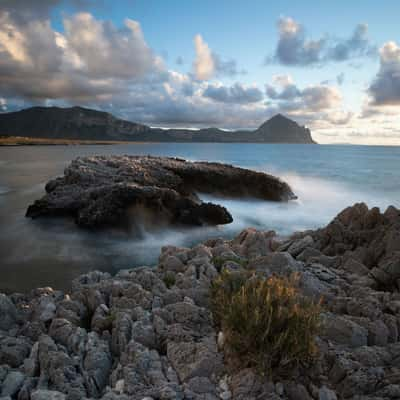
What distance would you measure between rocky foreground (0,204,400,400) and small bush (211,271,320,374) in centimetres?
21

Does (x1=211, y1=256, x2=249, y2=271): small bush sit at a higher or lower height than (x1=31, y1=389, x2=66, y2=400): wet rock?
higher

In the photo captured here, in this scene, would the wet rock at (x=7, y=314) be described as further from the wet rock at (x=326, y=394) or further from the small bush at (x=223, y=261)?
the wet rock at (x=326, y=394)

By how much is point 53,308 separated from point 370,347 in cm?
601

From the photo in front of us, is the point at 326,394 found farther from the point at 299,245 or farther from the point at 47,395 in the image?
the point at 299,245

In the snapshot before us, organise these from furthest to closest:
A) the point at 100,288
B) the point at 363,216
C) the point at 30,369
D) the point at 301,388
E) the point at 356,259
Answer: the point at 363,216 → the point at 356,259 → the point at 100,288 → the point at 30,369 → the point at 301,388

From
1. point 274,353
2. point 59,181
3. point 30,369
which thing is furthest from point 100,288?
point 59,181

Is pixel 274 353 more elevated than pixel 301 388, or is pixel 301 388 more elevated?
pixel 274 353

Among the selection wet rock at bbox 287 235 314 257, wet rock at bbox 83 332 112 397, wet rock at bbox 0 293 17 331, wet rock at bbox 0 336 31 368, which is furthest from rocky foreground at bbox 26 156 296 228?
wet rock at bbox 83 332 112 397

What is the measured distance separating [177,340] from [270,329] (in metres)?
1.70

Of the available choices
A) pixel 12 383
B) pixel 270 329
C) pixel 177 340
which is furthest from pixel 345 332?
pixel 12 383

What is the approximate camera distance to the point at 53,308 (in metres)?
6.85

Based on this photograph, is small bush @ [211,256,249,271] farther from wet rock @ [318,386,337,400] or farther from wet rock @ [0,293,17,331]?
wet rock @ [0,293,17,331]

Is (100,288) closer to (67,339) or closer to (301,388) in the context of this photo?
(67,339)

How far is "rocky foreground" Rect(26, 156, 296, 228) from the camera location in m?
18.7
